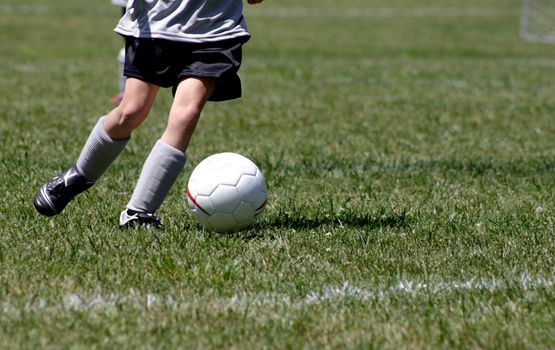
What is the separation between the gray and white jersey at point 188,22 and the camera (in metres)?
4.87

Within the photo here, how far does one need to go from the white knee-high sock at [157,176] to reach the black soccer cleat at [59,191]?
0.41m

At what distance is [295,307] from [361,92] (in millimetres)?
7769

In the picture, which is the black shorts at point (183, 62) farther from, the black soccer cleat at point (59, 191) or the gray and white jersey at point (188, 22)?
the black soccer cleat at point (59, 191)

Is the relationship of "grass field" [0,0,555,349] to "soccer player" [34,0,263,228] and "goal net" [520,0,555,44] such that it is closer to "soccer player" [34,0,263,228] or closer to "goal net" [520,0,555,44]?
"soccer player" [34,0,263,228]

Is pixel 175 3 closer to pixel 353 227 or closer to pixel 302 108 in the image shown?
pixel 353 227

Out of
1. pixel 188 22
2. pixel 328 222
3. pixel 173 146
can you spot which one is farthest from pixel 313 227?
pixel 188 22

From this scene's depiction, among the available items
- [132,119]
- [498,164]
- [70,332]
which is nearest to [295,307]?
[70,332]

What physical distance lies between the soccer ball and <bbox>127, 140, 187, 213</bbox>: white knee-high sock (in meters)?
0.14

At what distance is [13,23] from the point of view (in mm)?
20562

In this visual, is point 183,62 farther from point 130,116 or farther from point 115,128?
point 115,128

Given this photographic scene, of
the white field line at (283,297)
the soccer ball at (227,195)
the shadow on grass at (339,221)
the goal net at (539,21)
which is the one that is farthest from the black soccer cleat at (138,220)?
the goal net at (539,21)

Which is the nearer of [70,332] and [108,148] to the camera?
[70,332]

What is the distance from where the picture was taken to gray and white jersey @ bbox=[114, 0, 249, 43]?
16.0ft

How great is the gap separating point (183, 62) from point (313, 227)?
98 centimetres
